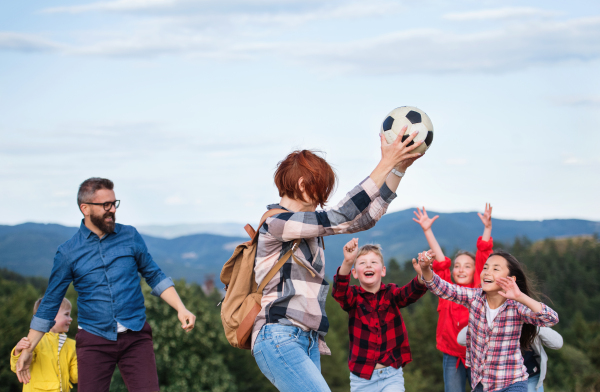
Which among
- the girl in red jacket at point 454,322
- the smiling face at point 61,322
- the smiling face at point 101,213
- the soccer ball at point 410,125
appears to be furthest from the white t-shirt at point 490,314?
the smiling face at point 61,322

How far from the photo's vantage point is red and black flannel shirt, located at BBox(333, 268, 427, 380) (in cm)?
561

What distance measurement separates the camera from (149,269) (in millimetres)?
5570

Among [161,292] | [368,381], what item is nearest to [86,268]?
[161,292]

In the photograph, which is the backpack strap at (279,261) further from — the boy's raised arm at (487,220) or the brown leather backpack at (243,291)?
the boy's raised arm at (487,220)

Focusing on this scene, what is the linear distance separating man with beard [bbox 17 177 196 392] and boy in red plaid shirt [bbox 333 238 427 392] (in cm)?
175

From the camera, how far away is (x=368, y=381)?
5.56 meters

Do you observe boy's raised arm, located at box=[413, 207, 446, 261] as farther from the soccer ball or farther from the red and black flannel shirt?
Answer: the soccer ball

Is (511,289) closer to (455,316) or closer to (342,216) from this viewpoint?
(455,316)

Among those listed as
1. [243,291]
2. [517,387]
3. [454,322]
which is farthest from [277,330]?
[454,322]

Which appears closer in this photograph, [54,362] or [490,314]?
[490,314]

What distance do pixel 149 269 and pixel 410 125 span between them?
302 centimetres

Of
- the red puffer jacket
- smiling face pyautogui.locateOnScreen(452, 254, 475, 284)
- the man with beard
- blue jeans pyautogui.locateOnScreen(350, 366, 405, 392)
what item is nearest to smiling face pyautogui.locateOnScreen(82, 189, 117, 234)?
the man with beard

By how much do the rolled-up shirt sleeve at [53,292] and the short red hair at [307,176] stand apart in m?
2.41

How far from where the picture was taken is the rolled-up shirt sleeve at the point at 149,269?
5.46m
